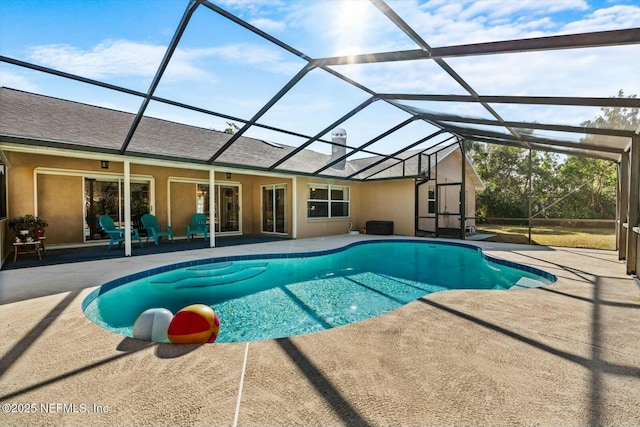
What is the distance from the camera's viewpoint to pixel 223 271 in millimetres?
6965

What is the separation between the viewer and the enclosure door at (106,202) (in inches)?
355

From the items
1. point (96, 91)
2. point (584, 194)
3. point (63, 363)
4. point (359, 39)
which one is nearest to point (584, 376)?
point (63, 363)

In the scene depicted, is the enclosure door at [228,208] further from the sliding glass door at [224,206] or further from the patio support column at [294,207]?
the patio support column at [294,207]

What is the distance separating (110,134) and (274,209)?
248 inches

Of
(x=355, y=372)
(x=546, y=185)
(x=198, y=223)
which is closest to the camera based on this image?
(x=355, y=372)

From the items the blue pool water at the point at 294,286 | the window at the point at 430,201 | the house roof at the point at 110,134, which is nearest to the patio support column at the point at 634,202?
the blue pool water at the point at 294,286

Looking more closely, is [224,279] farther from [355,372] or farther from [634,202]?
[634,202]

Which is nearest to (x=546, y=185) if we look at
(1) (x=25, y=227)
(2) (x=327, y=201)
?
(2) (x=327, y=201)

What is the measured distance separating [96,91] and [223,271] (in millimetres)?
4321

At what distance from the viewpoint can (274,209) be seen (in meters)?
12.6

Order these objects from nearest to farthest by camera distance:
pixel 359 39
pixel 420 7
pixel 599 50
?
pixel 599 50, pixel 420 7, pixel 359 39

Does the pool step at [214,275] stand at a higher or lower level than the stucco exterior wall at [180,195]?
lower

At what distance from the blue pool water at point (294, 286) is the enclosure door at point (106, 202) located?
4.48 metres

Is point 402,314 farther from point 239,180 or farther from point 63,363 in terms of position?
point 239,180
